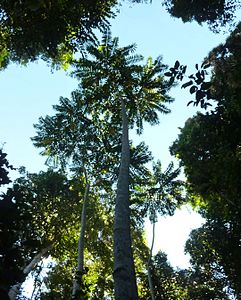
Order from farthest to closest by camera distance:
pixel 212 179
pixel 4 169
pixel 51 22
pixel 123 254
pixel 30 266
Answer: pixel 30 266 → pixel 212 179 → pixel 51 22 → pixel 123 254 → pixel 4 169

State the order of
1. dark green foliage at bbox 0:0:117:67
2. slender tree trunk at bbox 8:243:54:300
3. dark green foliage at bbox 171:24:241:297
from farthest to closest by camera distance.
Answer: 1. dark green foliage at bbox 171:24:241:297
2. slender tree trunk at bbox 8:243:54:300
3. dark green foliage at bbox 0:0:117:67

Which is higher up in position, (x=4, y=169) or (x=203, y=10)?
(x=203, y=10)

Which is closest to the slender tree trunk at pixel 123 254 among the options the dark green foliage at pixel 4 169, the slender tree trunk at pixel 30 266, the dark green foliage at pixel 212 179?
the dark green foliage at pixel 4 169

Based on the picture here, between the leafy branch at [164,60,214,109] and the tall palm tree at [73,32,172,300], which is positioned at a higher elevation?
the tall palm tree at [73,32,172,300]

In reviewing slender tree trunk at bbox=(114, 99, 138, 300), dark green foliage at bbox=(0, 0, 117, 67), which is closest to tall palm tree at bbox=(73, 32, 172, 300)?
dark green foliage at bbox=(0, 0, 117, 67)

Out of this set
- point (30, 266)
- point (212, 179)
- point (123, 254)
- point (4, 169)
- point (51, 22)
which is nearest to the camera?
point (4, 169)

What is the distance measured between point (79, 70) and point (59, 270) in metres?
14.6

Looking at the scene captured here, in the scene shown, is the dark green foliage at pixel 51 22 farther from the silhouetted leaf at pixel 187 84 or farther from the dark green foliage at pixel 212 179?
the silhouetted leaf at pixel 187 84

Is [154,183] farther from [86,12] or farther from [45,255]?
[86,12]

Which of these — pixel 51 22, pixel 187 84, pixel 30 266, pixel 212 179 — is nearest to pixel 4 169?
pixel 187 84

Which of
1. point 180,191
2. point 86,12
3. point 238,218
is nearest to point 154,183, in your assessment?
point 180,191

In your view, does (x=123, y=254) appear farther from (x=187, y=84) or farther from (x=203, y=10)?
(x=203, y=10)

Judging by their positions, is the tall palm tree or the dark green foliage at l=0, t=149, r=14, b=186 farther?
the tall palm tree

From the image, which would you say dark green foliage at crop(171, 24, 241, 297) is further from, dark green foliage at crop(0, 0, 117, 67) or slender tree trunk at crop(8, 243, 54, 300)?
slender tree trunk at crop(8, 243, 54, 300)
